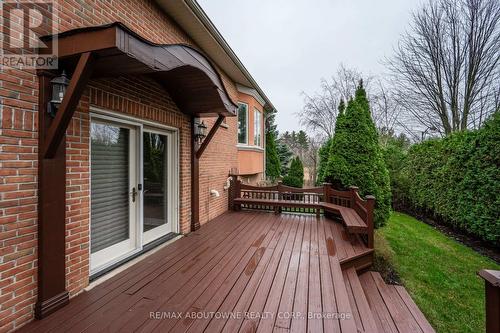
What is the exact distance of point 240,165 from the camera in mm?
8289

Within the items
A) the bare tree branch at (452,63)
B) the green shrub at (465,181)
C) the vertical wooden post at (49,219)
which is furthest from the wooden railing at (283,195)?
the bare tree branch at (452,63)

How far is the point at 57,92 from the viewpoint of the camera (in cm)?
221

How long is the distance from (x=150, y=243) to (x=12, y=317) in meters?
2.06

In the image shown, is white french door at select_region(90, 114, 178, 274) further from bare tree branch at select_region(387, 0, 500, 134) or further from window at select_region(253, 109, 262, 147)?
bare tree branch at select_region(387, 0, 500, 134)

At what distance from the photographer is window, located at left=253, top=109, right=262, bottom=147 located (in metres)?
9.80

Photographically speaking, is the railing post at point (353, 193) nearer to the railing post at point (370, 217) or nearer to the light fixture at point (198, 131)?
the railing post at point (370, 217)

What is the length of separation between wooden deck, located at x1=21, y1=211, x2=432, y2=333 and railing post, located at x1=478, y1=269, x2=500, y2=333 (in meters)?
0.95

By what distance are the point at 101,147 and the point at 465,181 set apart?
8.50 metres

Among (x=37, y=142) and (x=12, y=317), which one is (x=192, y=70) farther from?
(x=12, y=317)

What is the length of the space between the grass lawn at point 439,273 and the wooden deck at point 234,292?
611mm

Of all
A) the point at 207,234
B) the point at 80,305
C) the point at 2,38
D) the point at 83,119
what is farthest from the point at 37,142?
the point at 207,234

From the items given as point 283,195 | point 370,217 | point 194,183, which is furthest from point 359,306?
point 283,195

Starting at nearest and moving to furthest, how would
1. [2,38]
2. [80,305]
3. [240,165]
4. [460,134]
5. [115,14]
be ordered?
1. [2,38]
2. [80,305]
3. [115,14]
4. [460,134]
5. [240,165]

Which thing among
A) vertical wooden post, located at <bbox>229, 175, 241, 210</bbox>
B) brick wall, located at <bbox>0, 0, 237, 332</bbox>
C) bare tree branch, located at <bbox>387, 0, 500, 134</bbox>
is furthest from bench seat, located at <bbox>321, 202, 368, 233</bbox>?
bare tree branch, located at <bbox>387, 0, 500, 134</bbox>
